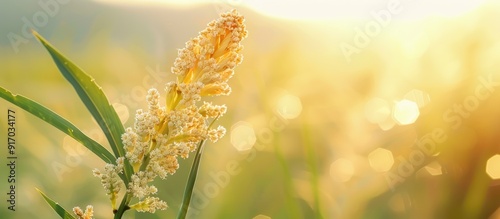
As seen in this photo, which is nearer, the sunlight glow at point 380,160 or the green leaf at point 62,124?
the green leaf at point 62,124

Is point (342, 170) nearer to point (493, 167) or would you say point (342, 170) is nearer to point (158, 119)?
point (493, 167)

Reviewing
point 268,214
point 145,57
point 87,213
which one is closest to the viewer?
point 87,213

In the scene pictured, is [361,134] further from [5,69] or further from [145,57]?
[5,69]

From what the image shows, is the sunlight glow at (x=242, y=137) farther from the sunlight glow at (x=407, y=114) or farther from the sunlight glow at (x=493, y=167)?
the sunlight glow at (x=493, y=167)

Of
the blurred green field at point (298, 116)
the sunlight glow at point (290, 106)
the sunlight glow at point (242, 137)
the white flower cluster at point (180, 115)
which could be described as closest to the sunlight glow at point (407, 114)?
the blurred green field at point (298, 116)

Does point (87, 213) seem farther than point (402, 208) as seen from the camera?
No

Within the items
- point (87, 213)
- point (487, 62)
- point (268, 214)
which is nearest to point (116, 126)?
point (87, 213)

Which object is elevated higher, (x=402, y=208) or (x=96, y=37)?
(x=96, y=37)
